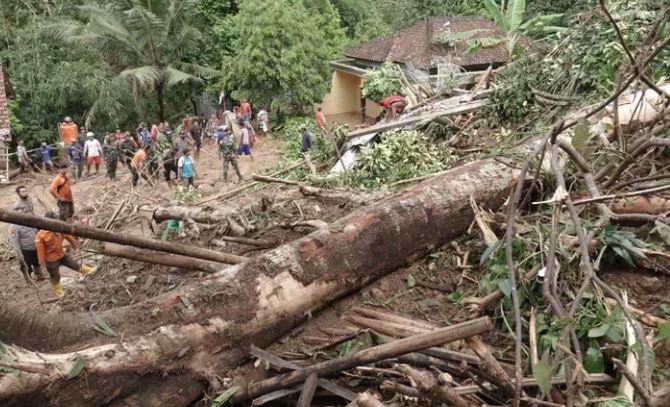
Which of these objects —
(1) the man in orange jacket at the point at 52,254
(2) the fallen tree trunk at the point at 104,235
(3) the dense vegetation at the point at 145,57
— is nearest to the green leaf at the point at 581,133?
(2) the fallen tree trunk at the point at 104,235

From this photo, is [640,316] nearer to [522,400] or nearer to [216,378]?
[522,400]

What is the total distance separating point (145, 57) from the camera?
59.0 ft

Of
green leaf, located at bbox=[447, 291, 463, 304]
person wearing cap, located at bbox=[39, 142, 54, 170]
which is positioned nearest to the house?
person wearing cap, located at bbox=[39, 142, 54, 170]

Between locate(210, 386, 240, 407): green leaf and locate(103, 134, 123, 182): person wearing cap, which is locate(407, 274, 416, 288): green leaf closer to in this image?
locate(210, 386, 240, 407): green leaf

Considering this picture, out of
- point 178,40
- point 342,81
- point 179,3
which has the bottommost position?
point 342,81

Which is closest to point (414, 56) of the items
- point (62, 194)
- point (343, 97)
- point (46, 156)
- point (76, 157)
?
point (343, 97)

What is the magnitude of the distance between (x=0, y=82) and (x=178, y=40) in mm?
5576

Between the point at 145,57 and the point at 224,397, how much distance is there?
16.9 metres

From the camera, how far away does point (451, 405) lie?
8.28 ft

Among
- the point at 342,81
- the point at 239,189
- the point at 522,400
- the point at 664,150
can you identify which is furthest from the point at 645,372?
the point at 342,81

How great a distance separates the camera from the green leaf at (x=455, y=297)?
402cm

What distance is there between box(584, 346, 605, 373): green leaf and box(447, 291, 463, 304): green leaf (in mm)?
1147

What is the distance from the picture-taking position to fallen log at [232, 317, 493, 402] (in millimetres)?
2523

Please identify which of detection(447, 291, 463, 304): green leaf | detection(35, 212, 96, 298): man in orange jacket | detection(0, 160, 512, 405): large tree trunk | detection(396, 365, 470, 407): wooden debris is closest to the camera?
detection(396, 365, 470, 407): wooden debris
